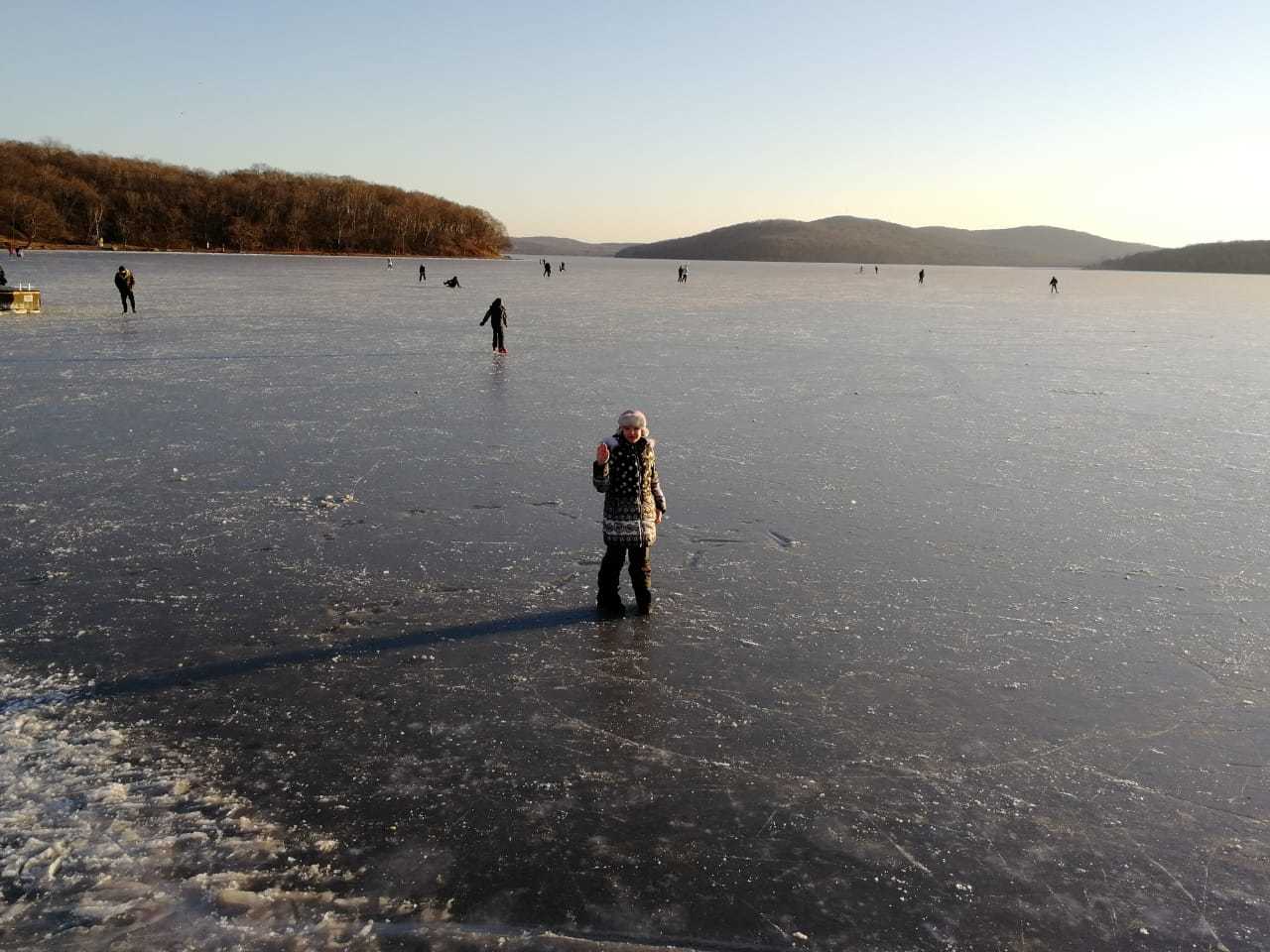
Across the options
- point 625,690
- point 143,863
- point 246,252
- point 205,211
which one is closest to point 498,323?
point 625,690

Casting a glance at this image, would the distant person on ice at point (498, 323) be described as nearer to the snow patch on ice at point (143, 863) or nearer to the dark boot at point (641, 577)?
the dark boot at point (641, 577)

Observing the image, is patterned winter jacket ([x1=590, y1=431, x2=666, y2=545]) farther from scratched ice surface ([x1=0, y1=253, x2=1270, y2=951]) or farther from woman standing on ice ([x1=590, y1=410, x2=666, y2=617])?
scratched ice surface ([x1=0, y1=253, x2=1270, y2=951])

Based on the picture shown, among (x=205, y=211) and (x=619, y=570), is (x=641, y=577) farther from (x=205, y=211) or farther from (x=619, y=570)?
(x=205, y=211)

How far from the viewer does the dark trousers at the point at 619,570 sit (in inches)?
201

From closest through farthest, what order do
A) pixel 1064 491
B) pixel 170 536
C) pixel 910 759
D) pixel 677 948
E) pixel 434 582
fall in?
1. pixel 677 948
2. pixel 910 759
3. pixel 434 582
4. pixel 170 536
5. pixel 1064 491

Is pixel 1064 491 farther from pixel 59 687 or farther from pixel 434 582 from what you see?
pixel 59 687

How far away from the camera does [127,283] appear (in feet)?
Answer: 69.9

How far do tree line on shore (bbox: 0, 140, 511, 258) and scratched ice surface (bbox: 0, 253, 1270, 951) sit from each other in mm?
104302

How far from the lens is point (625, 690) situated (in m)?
4.28

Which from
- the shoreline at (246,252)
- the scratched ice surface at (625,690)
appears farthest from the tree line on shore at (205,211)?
the scratched ice surface at (625,690)

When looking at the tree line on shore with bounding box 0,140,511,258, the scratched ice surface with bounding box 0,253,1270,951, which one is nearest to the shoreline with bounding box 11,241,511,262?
the tree line on shore with bounding box 0,140,511,258

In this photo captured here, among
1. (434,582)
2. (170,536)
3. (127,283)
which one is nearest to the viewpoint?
(434,582)

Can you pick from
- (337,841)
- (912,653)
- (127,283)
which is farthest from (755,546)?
(127,283)

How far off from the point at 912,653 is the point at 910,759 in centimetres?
107
